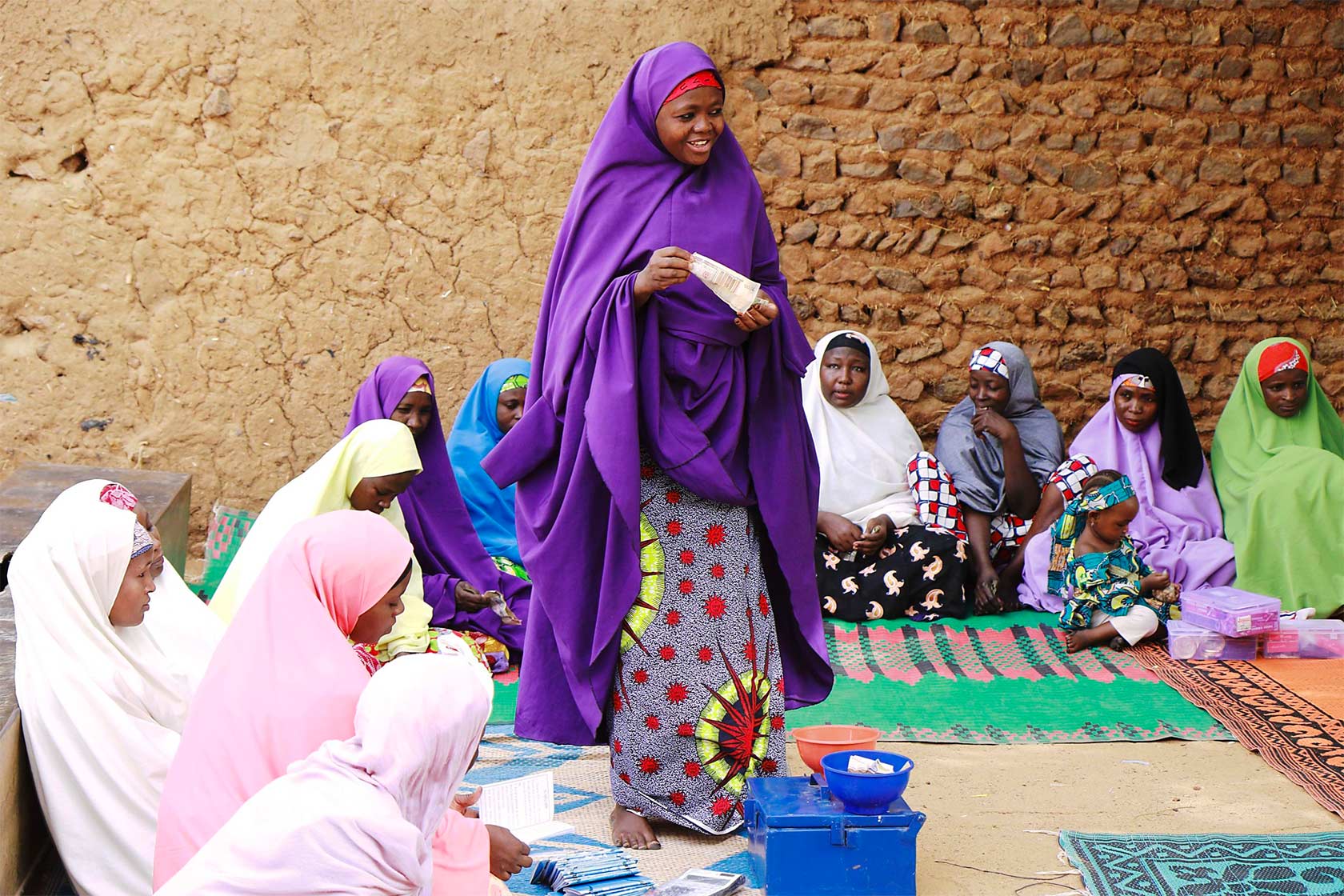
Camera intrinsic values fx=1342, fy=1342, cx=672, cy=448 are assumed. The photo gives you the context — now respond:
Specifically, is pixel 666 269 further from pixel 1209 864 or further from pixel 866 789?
pixel 1209 864

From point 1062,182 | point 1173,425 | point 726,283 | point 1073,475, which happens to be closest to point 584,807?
point 726,283

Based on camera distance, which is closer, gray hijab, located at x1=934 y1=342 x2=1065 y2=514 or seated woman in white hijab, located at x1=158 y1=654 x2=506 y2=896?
seated woman in white hijab, located at x1=158 y1=654 x2=506 y2=896

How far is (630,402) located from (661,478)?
25cm

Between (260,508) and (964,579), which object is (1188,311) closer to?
(964,579)

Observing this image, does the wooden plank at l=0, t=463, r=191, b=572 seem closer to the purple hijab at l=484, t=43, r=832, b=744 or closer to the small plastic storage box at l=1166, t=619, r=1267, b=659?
the purple hijab at l=484, t=43, r=832, b=744

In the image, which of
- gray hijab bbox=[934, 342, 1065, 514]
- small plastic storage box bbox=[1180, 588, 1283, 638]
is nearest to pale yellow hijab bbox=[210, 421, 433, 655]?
gray hijab bbox=[934, 342, 1065, 514]

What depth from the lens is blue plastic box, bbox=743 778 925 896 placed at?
9.99 feet

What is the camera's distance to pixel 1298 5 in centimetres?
646

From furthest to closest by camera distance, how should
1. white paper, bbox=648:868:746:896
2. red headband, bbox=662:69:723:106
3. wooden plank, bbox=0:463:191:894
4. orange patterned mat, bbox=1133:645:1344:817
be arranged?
orange patterned mat, bbox=1133:645:1344:817 < red headband, bbox=662:69:723:106 < white paper, bbox=648:868:746:896 < wooden plank, bbox=0:463:191:894

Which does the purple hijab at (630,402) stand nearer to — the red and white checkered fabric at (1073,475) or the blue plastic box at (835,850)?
the blue plastic box at (835,850)

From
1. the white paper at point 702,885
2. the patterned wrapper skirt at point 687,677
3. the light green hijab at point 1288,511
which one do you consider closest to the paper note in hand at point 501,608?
the patterned wrapper skirt at point 687,677

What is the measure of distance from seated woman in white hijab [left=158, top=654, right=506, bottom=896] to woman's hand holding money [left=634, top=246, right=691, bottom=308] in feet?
4.34

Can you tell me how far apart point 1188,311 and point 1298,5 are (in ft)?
5.04

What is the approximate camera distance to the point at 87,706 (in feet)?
9.48
